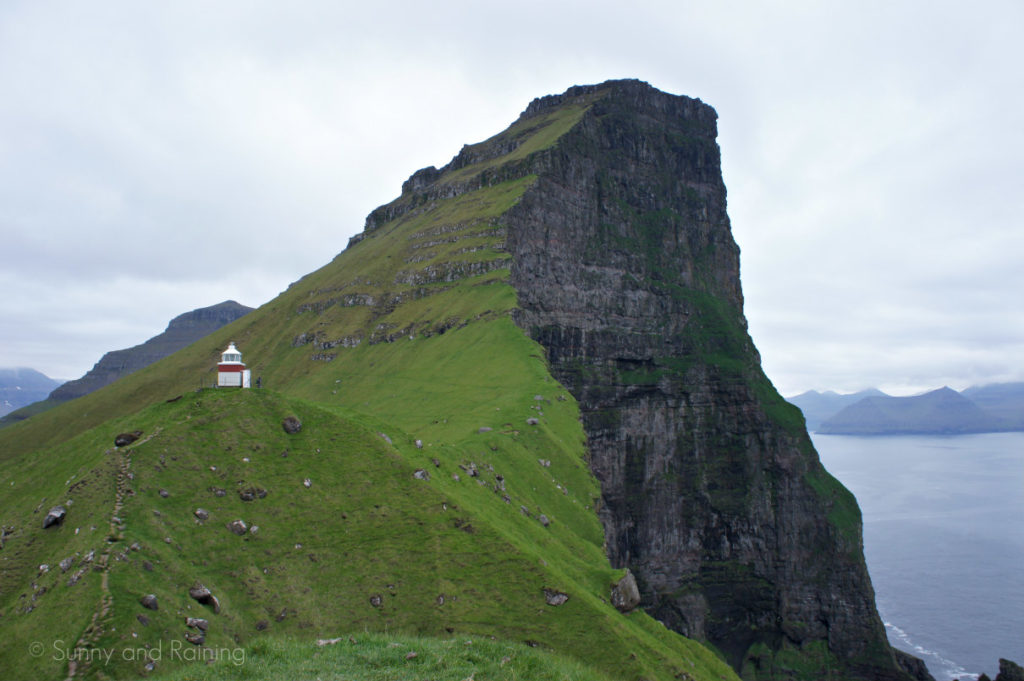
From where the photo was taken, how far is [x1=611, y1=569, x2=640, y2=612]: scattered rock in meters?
38.9

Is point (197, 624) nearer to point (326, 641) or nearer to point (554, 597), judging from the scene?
point (326, 641)

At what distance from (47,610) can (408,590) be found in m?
16.1

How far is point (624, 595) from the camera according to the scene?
39281 mm

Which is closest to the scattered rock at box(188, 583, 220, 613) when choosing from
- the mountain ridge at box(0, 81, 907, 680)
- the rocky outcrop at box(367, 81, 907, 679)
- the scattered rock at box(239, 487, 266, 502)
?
the mountain ridge at box(0, 81, 907, 680)

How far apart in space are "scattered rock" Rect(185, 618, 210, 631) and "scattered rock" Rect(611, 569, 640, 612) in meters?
23.7

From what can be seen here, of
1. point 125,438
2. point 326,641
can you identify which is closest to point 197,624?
point 326,641

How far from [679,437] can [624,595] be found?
98.9 m

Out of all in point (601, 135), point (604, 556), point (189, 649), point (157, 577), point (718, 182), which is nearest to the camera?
point (189, 649)

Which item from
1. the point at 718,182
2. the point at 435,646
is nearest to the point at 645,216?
the point at 718,182

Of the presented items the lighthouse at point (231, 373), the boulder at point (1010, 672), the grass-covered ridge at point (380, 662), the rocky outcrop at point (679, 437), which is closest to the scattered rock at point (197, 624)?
the grass-covered ridge at point (380, 662)

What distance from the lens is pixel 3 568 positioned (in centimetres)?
2827

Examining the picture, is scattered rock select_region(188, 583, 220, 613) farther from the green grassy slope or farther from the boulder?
the boulder

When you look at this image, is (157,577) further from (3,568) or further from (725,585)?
(725,585)

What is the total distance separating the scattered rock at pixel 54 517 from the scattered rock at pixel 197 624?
413 inches
